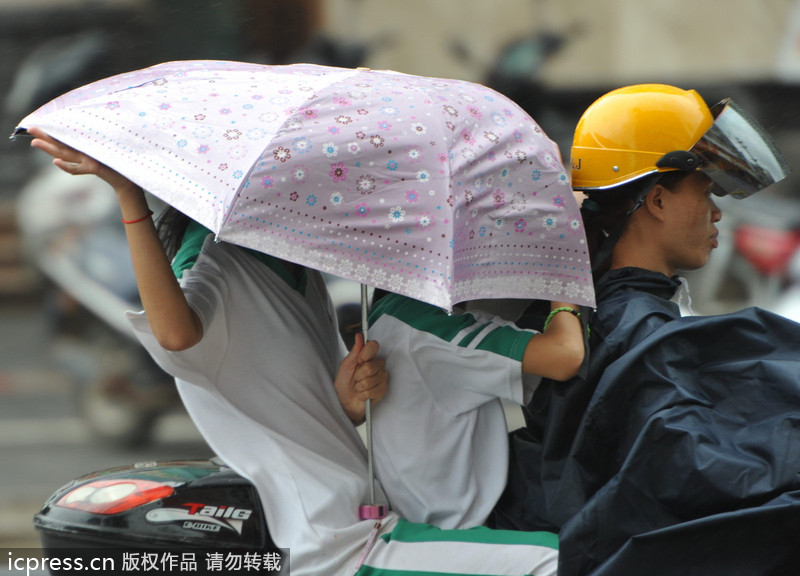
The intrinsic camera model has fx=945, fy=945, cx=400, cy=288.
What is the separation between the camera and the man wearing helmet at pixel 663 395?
170 centimetres

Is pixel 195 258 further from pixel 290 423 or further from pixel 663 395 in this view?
pixel 663 395

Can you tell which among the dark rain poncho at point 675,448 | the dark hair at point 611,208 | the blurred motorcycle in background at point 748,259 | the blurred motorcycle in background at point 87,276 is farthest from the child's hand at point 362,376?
the blurred motorcycle in background at point 748,259

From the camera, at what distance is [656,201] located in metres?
2.08

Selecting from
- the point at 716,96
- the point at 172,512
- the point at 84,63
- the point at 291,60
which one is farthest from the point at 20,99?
the point at 172,512

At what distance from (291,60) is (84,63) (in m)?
1.25

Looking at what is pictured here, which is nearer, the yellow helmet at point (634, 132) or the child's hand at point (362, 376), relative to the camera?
the child's hand at point (362, 376)

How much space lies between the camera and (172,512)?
1.91 m

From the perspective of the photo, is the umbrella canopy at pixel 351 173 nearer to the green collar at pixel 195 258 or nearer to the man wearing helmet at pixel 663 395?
the man wearing helmet at pixel 663 395

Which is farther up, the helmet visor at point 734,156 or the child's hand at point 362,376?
the helmet visor at point 734,156

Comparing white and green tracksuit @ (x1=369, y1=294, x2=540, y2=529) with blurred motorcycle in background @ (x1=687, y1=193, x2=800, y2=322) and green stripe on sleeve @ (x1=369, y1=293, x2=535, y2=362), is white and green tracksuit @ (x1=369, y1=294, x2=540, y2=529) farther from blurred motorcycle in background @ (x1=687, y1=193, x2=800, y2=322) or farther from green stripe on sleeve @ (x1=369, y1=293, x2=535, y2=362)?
blurred motorcycle in background @ (x1=687, y1=193, x2=800, y2=322)

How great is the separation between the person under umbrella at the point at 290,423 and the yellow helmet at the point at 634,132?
2.15 feet

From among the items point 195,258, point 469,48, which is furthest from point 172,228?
point 469,48

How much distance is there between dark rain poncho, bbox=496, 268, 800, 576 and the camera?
1.69 m

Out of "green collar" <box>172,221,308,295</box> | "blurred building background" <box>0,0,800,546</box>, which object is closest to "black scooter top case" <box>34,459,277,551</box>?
"green collar" <box>172,221,308,295</box>
